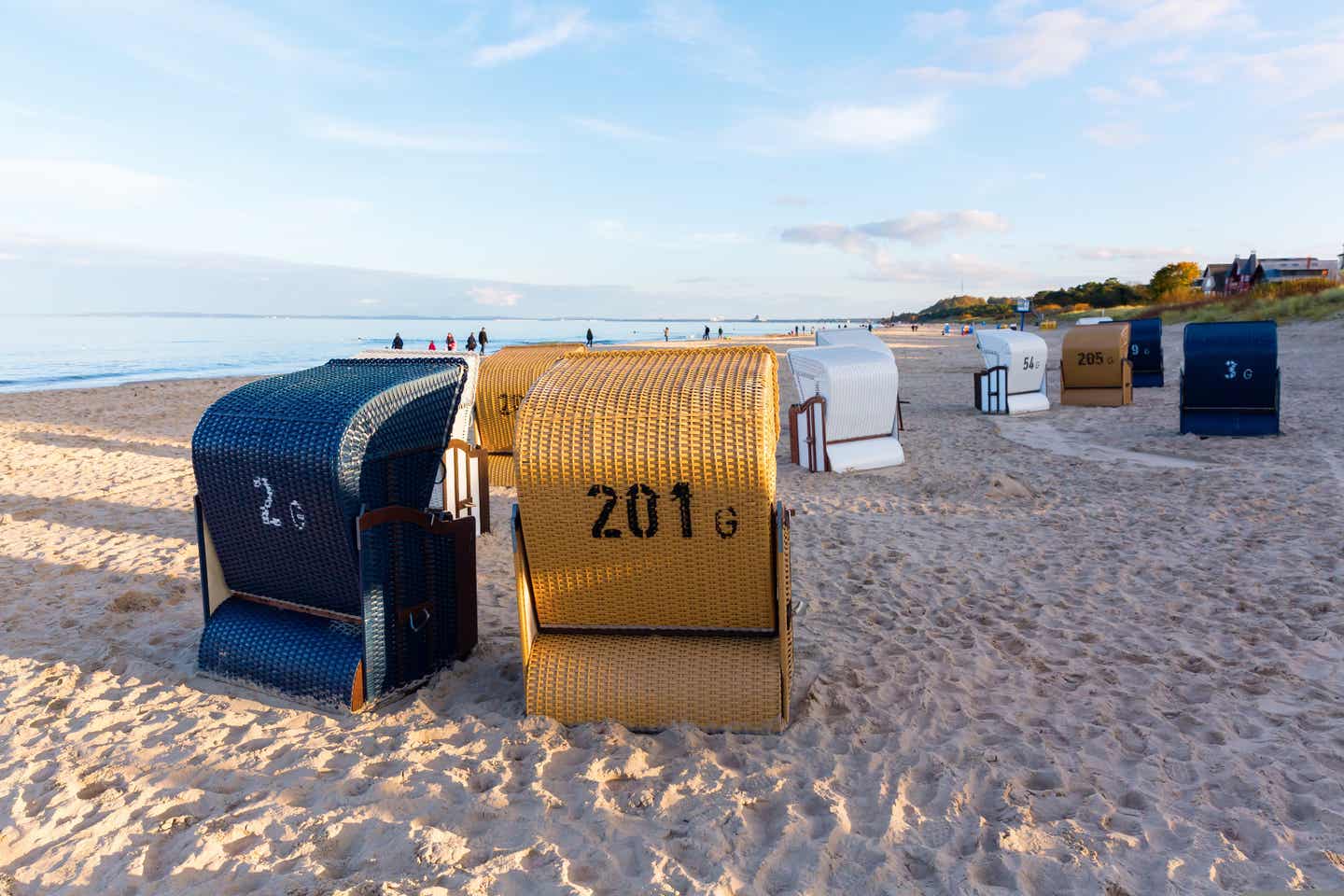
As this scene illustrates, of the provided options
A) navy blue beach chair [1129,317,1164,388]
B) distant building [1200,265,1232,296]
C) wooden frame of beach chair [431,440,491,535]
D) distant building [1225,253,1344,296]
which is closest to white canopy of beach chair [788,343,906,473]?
wooden frame of beach chair [431,440,491,535]

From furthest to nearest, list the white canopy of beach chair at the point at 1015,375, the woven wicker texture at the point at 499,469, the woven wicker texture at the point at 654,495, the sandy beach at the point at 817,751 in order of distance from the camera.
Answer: the white canopy of beach chair at the point at 1015,375, the woven wicker texture at the point at 499,469, the woven wicker texture at the point at 654,495, the sandy beach at the point at 817,751

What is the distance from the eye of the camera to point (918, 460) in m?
12.1

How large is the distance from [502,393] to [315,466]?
672cm

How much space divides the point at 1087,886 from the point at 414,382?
378cm

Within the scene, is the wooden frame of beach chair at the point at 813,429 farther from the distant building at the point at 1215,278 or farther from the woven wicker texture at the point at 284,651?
the distant building at the point at 1215,278

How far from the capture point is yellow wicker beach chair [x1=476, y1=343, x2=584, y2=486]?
1058 cm

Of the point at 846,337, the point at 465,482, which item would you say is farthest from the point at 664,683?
the point at 846,337

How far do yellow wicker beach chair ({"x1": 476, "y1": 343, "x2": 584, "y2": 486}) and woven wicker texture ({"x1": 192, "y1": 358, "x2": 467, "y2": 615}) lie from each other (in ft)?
19.1

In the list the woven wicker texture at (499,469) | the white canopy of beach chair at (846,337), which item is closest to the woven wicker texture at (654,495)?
the woven wicker texture at (499,469)

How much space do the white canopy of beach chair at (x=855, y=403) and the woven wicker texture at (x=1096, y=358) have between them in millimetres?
7853

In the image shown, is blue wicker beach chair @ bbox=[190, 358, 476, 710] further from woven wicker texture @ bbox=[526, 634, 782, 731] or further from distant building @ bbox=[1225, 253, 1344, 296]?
distant building @ bbox=[1225, 253, 1344, 296]

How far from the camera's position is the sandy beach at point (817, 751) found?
9.52 ft

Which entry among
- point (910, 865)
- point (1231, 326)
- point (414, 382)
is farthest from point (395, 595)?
point (1231, 326)

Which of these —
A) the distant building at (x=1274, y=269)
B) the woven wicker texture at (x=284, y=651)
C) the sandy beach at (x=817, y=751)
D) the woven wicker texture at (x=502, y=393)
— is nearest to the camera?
the sandy beach at (x=817, y=751)
